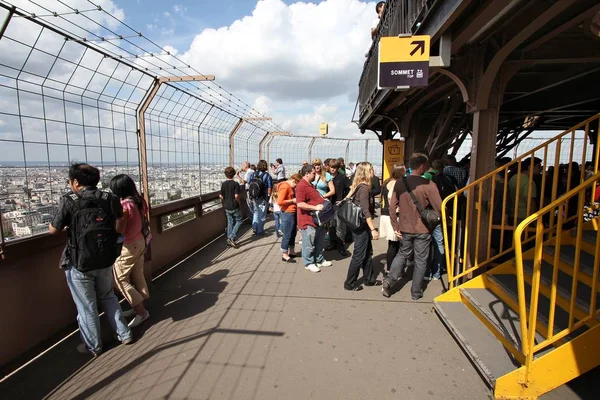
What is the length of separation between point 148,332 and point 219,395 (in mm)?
1296

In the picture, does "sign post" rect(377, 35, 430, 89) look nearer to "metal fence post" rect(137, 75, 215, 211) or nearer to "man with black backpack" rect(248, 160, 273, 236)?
"metal fence post" rect(137, 75, 215, 211)

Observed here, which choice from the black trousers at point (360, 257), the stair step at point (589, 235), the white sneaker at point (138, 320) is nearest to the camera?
the stair step at point (589, 235)

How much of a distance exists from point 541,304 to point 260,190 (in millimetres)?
4954

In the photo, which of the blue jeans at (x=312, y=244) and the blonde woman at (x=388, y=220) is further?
the blue jeans at (x=312, y=244)

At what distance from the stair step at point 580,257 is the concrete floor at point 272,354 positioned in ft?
3.58

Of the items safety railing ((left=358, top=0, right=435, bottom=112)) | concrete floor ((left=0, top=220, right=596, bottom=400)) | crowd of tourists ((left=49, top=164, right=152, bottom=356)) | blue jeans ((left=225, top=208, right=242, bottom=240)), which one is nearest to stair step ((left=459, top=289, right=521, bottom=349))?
concrete floor ((left=0, top=220, right=596, bottom=400))

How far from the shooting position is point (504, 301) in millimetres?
3371

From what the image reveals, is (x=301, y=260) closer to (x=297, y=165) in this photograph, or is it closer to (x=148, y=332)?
(x=148, y=332)

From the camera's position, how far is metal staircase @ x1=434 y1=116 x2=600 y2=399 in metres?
2.30

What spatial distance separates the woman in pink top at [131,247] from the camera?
3.38m

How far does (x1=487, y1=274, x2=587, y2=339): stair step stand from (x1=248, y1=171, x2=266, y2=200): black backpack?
4.35m

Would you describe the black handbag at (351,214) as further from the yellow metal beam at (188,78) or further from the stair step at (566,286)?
the yellow metal beam at (188,78)

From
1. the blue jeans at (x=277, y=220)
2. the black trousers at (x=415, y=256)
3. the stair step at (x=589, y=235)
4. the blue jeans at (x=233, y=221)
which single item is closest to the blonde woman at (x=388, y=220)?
the black trousers at (x=415, y=256)

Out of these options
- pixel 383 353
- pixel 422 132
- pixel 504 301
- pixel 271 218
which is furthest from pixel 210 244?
pixel 422 132
